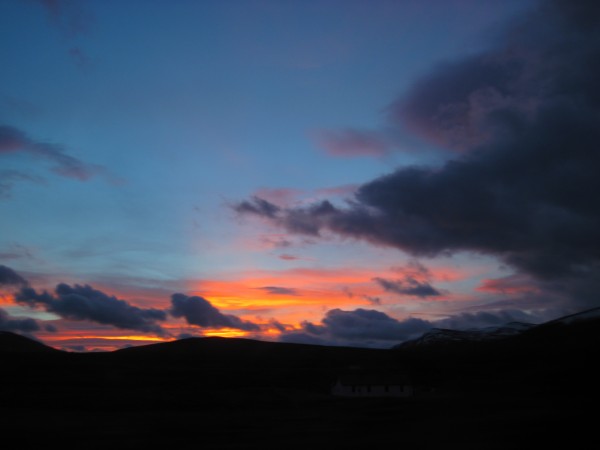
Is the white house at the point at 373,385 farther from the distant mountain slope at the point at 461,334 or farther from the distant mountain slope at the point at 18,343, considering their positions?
the distant mountain slope at the point at 18,343

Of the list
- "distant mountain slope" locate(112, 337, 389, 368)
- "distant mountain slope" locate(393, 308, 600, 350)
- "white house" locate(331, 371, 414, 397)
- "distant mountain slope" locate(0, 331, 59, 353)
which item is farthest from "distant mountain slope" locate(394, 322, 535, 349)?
"distant mountain slope" locate(0, 331, 59, 353)

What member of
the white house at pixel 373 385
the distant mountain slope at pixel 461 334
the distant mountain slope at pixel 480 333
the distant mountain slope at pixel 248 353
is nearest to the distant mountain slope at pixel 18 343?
the distant mountain slope at pixel 248 353

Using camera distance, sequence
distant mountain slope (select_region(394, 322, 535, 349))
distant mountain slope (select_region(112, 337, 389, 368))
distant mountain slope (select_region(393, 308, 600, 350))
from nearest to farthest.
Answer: distant mountain slope (select_region(393, 308, 600, 350))
distant mountain slope (select_region(112, 337, 389, 368))
distant mountain slope (select_region(394, 322, 535, 349))

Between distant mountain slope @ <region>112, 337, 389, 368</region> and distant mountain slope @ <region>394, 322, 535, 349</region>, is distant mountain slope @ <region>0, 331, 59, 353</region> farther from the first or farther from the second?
distant mountain slope @ <region>394, 322, 535, 349</region>

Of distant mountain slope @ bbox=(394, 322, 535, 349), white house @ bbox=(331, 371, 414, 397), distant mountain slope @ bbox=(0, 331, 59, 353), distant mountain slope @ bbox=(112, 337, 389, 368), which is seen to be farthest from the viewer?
distant mountain slope @ bbox=(0, 331, 59, 353)

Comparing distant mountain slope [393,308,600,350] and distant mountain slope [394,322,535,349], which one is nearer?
distant mountain slope [393,308,600,350]

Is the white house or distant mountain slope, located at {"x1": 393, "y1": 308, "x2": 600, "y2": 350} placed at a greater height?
distant mountain slope, located at {"x1": 393, "y1": 308, "x2": 600, "y2": 350}

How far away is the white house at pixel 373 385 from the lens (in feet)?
250

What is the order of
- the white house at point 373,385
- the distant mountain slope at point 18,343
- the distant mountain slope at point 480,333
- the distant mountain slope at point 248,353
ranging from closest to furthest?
the distant mountain slope at point 480,333
the white house at point 373,385
the distant mountain slope at point 248,353
the distant mountain slope at point 18,343

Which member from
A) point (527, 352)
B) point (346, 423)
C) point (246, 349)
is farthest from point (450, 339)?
point (346, 423)

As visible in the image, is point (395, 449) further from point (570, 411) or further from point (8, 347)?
point (8, 347)

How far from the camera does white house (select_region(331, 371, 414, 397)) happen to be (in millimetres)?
76312

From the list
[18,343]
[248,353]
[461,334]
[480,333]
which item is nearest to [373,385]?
[248,353]

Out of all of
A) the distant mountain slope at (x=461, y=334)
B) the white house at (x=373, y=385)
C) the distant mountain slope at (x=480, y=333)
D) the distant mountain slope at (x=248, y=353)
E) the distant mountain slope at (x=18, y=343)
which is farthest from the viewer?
the distant mountain slope at (x=18, y=343)
